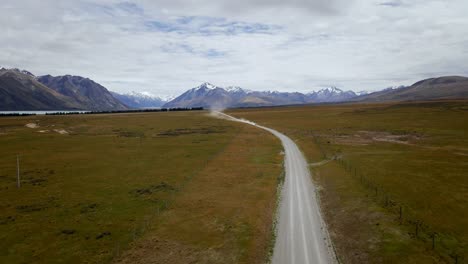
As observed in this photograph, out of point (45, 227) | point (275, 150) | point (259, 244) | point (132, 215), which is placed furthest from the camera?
point (275, 150)

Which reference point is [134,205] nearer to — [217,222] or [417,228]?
[217,222]

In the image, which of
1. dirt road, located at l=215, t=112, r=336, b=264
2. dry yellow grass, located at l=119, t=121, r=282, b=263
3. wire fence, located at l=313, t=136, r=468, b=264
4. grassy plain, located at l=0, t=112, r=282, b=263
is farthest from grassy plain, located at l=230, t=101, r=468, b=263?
grassy plain, located at l=0, t=112, r=282, b=263

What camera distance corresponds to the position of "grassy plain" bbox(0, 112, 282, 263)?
30625 mm

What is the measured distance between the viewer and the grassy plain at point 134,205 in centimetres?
3062

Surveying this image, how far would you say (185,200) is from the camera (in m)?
44.5

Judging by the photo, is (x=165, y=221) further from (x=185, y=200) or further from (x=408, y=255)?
(x=408, y=255)

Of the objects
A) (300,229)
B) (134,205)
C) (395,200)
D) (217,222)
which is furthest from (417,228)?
(134,205)

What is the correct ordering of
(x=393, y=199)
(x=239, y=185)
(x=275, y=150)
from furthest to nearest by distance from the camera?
1. (x=275, y=150)
2. (x=239, y=185)
3. (x=393, y=199)

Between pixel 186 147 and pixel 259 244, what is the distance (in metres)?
63.9

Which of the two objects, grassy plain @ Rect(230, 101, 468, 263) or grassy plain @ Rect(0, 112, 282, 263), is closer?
grassy plain @ Rect(230, 101, 468, 263)

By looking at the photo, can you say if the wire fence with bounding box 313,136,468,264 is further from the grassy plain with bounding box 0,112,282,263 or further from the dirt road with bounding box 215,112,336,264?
the grassy plain with bounding box 0,112,282,263

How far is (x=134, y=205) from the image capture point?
42500 millimetres

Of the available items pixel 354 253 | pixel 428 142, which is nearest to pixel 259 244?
pixel 354 253

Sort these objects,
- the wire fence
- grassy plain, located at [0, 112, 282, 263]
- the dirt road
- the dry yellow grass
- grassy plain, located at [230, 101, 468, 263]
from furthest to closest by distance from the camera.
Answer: grassy plain, located at [0, 112, 282, 263], the dry yellow grass, grassy plain, located at [230, 101, 468, 263], the wire fence, the dirt road
